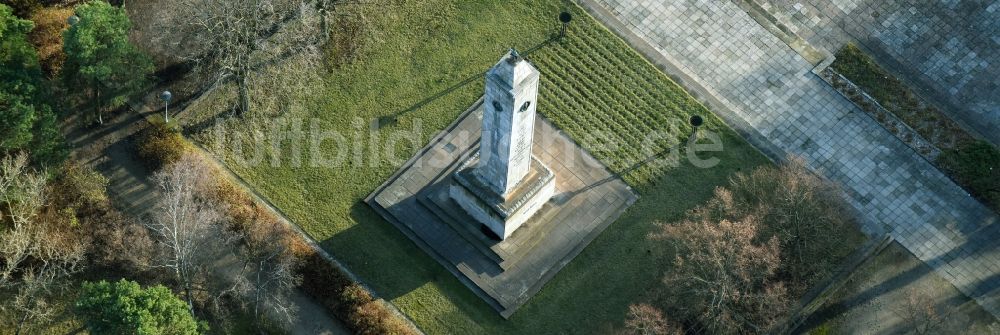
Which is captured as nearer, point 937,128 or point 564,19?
point 937,128

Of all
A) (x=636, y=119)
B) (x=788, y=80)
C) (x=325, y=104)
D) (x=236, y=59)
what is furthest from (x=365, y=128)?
(x=788, y=80)

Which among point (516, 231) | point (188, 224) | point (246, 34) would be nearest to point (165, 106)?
point (246, 34)

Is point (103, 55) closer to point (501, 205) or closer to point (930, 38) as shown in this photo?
point (501, 205)

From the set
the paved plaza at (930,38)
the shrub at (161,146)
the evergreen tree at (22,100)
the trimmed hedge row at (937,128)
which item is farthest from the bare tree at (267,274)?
the trimmed hedge row at (937,128)

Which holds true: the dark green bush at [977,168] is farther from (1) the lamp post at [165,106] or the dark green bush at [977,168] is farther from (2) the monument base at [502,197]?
(1) the lamp post at [165,106]

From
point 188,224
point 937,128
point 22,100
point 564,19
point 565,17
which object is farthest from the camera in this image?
point 565,17

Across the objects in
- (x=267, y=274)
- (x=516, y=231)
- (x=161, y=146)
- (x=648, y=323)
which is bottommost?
(x=267, y=274)

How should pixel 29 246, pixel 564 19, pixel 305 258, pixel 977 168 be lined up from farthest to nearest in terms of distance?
pixel 564 19 < pixel 977 168 < pixel 305 258 < pixel 29 246

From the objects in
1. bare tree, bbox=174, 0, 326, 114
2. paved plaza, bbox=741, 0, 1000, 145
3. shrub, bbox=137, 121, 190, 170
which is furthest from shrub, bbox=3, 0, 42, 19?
paved plaza, bbox=741, 0, 1000, 145
